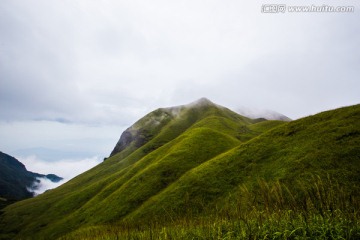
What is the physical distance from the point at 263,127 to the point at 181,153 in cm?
9174

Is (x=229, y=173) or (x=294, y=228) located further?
(x=229, y=173)

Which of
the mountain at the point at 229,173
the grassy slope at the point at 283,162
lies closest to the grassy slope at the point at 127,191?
the mountain at the point at 229,173

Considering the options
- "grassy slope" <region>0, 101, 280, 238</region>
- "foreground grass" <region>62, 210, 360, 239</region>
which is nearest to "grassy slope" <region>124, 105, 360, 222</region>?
"grassy slope" <region>0, 101, 280, 238</region>

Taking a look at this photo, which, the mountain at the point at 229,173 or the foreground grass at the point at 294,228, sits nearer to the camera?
the foreground grass at the point at 294,228

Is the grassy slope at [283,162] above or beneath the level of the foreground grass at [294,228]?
above

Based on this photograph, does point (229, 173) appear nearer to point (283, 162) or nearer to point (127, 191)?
point (283, 162)

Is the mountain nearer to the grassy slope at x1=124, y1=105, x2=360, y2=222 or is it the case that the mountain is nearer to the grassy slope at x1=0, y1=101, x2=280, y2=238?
the grassy slope at x1=124, y1=105, x2=360, y2=222

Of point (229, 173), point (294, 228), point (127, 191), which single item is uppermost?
point (229, 173)

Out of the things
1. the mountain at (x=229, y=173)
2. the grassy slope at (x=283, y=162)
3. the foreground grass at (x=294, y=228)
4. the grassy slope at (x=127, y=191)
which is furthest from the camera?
the grassy slope at (x=127, y=191)

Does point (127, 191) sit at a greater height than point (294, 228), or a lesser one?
lesser

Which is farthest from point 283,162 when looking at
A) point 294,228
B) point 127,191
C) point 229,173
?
point 127,191

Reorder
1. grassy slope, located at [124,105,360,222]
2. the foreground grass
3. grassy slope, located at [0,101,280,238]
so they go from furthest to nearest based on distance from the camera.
Answer: grassy slope, located at [0,101,280,238], grassy slope, located at [124,105,360,222], the foreground grass

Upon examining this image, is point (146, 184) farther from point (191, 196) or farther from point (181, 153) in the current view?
point (191, 196)

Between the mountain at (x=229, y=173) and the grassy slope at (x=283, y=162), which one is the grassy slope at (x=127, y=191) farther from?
the grassy slope at (x=283, y=162)
